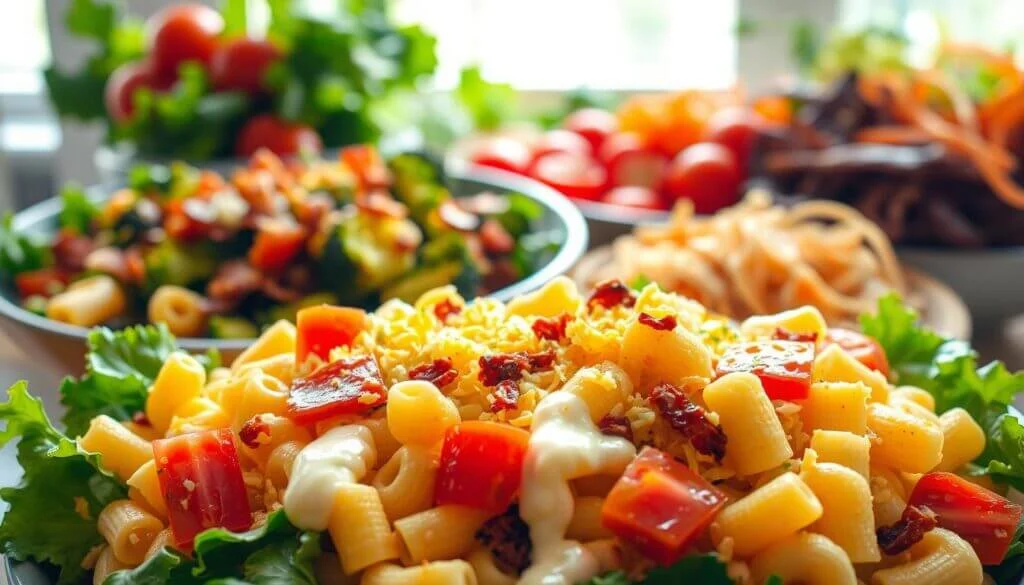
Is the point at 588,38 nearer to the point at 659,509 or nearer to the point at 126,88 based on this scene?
the point at 126,88

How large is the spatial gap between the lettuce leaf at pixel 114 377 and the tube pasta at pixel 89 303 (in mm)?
299

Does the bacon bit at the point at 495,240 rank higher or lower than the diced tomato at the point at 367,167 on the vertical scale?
lower

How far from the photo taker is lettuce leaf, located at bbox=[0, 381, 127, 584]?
1.08 m

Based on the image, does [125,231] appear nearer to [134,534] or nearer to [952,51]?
[134,534]

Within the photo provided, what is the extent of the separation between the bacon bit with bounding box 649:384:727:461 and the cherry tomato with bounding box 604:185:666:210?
4.99 ft

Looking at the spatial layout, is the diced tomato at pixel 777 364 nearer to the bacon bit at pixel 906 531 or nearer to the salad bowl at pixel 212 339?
the bacon bit at pixel 906 531

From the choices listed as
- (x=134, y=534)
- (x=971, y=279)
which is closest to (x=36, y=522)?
(x=134, y=534)

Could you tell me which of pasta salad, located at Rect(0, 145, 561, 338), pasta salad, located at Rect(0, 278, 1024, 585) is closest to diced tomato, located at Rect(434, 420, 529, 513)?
pasta salad, located at Rect(0, 278, 1024, 585)

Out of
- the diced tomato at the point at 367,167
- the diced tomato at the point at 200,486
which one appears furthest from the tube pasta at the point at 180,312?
the diced tomato at the point at 200,486

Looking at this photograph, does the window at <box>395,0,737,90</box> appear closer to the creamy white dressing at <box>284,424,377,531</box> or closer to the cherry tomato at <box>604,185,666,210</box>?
the cherry tomato at <box>604,185,666,210</box>

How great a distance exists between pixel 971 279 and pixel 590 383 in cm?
133

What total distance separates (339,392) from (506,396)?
166 millimetres

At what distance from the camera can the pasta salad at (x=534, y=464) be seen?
0.97 meters

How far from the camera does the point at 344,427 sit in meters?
1.08
